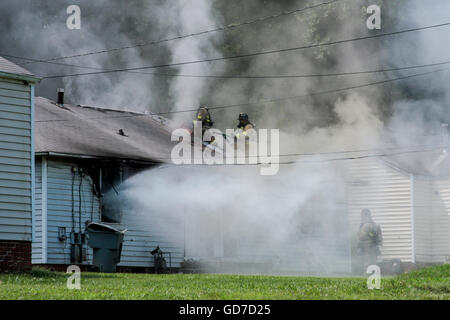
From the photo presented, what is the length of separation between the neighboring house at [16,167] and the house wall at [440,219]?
19.1 meters

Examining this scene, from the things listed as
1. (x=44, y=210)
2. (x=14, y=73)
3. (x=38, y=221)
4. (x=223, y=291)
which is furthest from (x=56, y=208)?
(x=223, y=291)

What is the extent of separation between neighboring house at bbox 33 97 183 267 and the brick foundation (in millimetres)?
5222

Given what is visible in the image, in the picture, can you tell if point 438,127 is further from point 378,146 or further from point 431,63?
point 378,146

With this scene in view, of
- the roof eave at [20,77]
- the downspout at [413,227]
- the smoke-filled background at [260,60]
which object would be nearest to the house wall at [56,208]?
the roof eave at [20,77]

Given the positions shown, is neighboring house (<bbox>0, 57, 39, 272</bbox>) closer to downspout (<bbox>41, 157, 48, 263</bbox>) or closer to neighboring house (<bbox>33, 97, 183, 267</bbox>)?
neighboring house (<bbox>33, 97, 183, 267</bbox>)

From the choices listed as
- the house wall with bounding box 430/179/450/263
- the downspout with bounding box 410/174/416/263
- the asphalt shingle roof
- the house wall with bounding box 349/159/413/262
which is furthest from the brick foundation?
the house wall with bounding box 430/179/450/263

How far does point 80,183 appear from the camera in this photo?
25.1 metres

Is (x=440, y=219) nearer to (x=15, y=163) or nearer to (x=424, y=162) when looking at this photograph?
(x=424, y=162)

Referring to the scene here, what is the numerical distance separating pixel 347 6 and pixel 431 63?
234 inches

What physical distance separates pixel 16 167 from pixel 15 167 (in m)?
0.02

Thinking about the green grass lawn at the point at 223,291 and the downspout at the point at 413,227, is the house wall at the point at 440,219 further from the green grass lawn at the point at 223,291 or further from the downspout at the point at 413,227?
the green grass lawn at the point at 223,291

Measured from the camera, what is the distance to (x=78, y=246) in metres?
24.8

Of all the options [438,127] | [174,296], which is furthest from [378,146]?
[174,296]

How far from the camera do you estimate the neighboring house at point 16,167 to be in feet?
60.5
